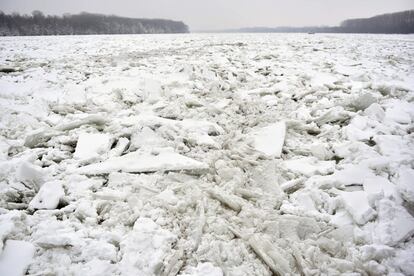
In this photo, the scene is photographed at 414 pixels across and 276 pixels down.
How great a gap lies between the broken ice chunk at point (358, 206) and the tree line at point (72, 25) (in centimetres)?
4737

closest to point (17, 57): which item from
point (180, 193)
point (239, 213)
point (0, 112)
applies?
point (0, 112)

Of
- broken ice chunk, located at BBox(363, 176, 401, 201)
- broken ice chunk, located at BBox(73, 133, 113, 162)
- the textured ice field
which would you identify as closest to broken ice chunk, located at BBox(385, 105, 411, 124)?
the textured ice field

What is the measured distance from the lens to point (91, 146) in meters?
3.58

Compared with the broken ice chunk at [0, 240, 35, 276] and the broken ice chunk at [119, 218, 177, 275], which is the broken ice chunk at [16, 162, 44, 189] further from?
the broken ice chunk at [119, 218, 177, 275]

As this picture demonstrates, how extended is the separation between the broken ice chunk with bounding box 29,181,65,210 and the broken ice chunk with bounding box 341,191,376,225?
8.63 feet

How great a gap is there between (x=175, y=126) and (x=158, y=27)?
59967mm

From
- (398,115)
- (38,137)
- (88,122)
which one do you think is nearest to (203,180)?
(88,122)

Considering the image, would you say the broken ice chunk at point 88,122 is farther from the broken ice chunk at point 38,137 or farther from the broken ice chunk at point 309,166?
the broken ice chunk at point 309,166

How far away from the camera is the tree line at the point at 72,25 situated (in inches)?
1668

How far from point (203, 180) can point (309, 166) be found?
1.25m

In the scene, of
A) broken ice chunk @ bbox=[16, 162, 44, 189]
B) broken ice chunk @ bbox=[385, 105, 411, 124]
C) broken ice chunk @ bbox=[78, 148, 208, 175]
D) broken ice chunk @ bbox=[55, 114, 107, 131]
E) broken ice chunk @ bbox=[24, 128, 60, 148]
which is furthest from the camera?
broken ice chunk @ bbox=[385, 105, 411, 124]

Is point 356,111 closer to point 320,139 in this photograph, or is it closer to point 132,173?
point 320,139

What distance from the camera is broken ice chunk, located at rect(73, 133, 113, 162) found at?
3391 millimetres

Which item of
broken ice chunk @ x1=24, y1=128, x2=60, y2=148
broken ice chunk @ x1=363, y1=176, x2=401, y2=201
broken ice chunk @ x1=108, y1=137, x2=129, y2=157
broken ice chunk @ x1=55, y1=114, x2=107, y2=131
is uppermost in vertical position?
broken ice chunk @ x1=55, y1=114, x2=107, y2=131
